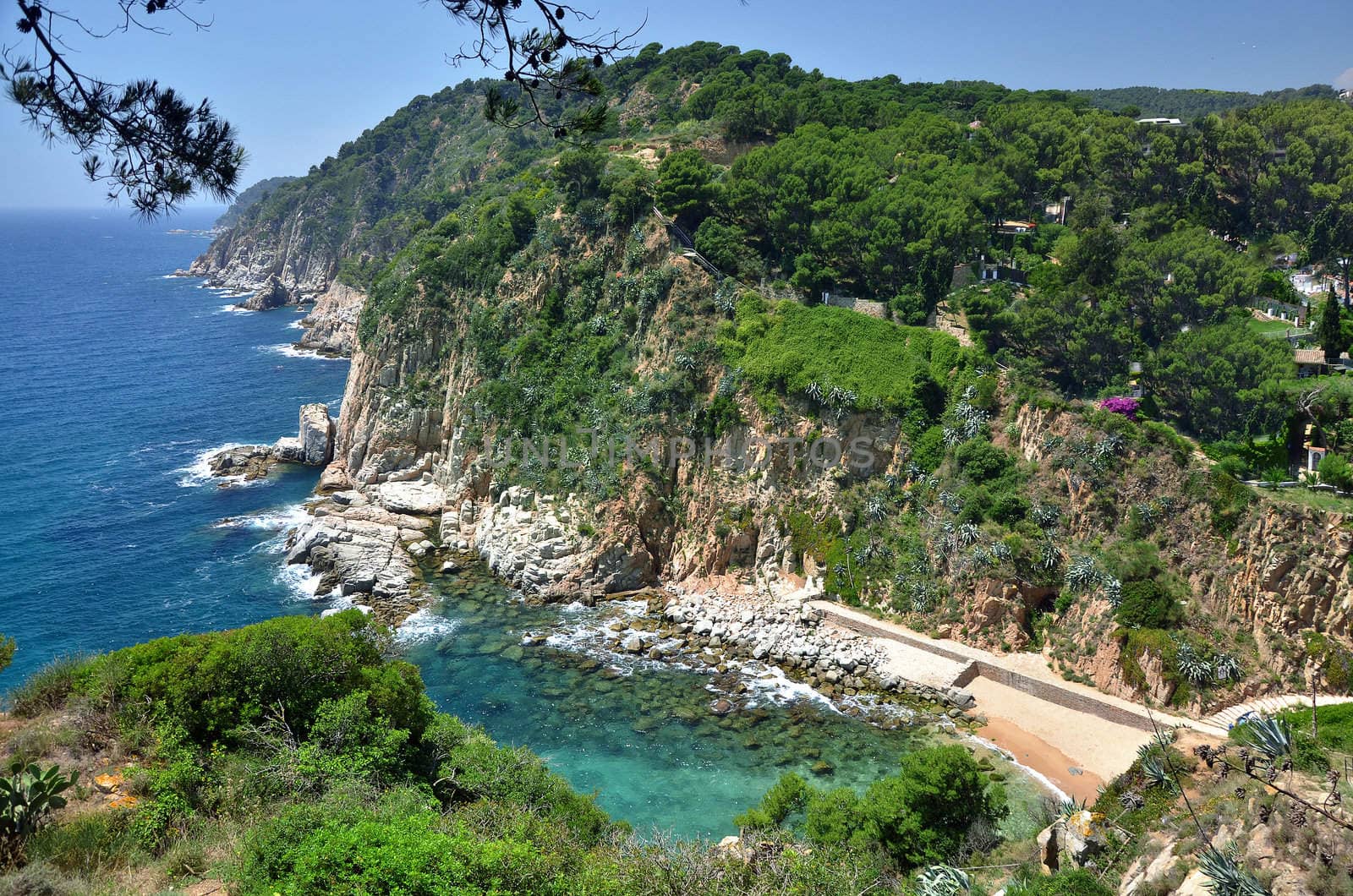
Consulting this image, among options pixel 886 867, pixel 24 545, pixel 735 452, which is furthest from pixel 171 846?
pixel 24 545

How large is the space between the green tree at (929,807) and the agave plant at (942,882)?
58.4 inches

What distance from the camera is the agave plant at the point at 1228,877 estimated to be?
40.2ft

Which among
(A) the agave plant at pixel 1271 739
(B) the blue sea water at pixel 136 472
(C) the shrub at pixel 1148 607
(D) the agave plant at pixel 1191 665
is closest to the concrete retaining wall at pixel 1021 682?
(D) the agave plant at pixel 1191 665

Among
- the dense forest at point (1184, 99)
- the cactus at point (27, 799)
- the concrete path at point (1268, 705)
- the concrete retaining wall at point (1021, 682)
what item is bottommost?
the concrete retaining wall at point (1021, 682)

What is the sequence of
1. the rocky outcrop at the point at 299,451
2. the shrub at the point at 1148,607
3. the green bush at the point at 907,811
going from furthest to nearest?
the rocky outcrop at the point at 299,451
the shrub at the point at 1148,607
the green bush at the point at 907,811

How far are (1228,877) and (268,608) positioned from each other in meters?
35.9

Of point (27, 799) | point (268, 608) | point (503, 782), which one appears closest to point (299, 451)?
point (268, 608)

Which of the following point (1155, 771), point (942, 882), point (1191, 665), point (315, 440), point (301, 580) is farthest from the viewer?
point (315, 440)

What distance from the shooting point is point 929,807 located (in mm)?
20531

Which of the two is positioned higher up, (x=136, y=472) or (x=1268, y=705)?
(x=136, y=472)

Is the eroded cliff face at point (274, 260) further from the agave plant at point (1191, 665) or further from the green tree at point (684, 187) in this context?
the agave plant at point (1191, 665)

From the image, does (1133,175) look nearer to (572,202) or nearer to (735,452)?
(735,452)

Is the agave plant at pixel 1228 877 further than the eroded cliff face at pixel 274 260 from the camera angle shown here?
No

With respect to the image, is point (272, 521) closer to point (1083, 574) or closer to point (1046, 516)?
point (1046, 516)
